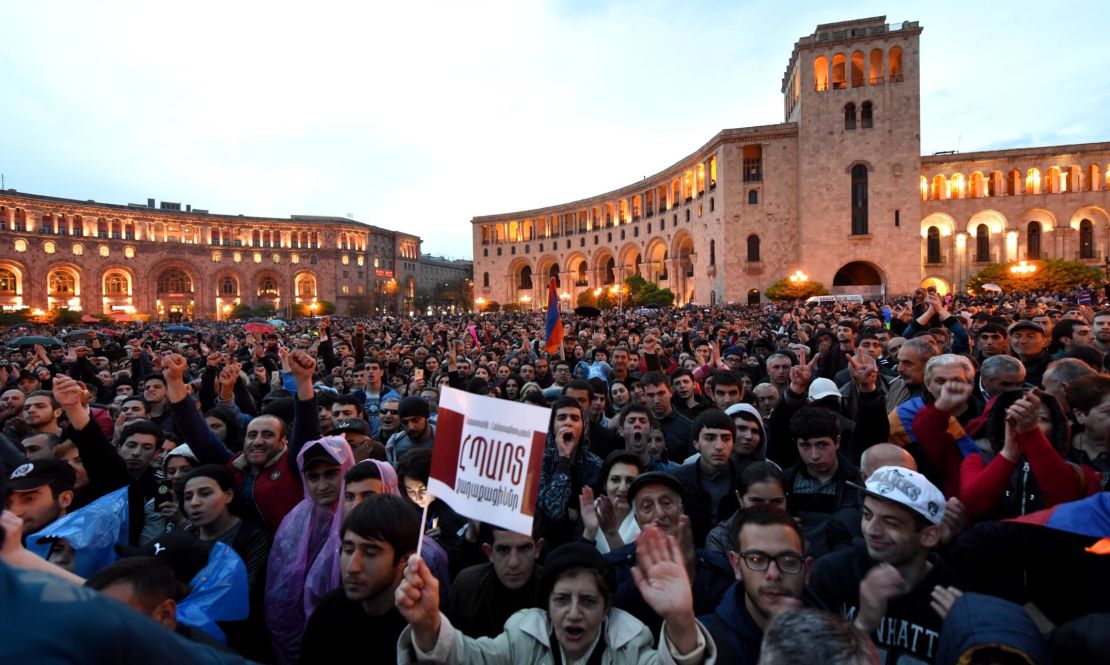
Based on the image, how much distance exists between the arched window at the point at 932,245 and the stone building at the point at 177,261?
2619 inches

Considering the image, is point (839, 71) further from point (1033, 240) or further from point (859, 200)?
point (1033, 240)

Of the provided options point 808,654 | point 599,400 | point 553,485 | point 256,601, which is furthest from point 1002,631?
point 599,400

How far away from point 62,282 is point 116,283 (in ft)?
16.3

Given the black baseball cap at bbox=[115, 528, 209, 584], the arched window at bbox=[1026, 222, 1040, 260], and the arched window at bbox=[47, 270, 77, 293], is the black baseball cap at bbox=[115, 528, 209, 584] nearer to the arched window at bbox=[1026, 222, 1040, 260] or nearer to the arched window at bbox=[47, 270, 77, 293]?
the arched window at bbox=[1026, 222, 1040, 260]

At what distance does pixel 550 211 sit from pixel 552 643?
240 feet

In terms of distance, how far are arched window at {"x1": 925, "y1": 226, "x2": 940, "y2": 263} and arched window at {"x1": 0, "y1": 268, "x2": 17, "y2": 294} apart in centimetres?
8931

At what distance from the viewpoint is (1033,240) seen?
47.1 m

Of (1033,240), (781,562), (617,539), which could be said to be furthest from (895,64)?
(781,562)

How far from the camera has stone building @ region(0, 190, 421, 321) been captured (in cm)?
6450

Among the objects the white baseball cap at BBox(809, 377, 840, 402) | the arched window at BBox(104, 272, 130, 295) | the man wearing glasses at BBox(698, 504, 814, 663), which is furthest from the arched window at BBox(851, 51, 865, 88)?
the arched window at BBox(104, 272, 130, 295)

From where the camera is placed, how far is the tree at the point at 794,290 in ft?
129

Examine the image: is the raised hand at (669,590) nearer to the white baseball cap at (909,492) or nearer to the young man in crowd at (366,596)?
the white baseball cap at (909,492)

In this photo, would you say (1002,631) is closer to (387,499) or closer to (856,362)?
(387,499)

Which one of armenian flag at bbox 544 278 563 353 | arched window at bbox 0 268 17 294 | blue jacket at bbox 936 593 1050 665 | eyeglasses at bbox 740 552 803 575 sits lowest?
eyeglasses at bbox 740 552 803 575
